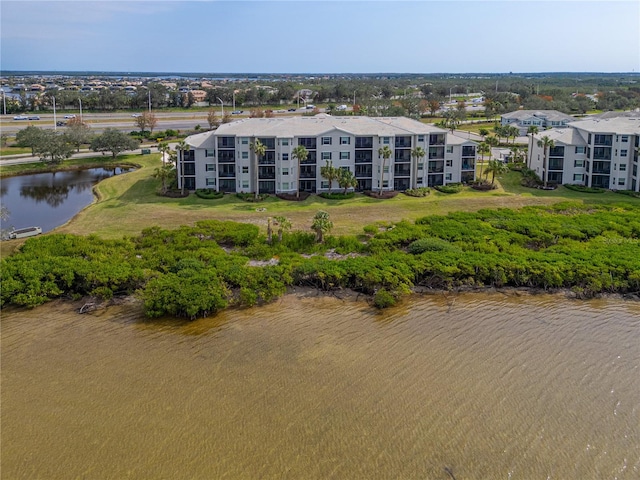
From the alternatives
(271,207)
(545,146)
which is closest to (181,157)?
(271,207)

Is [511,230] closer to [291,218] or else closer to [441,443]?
[291,218]

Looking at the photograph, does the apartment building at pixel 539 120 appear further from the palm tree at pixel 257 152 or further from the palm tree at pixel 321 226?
the palm tree at pixel 321 226

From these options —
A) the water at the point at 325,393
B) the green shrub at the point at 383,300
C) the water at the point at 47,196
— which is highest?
the water at the point at 47,196

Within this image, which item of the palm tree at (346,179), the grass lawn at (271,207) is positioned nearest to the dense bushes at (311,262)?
the grass lawn at (271,207)

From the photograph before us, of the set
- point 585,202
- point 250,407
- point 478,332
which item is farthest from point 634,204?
point 250,407

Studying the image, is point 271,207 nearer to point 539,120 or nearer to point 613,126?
point 613,126

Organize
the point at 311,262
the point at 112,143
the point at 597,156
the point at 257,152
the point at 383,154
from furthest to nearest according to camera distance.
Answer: the point at 112,143, the point at 597,156, the point at 383,154, the point at 257,152, the point at 311,262

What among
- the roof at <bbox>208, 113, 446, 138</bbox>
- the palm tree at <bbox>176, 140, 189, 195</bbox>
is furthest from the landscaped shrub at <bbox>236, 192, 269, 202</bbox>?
the roof at <bbox>208, 113, 446, 138</bbox>
